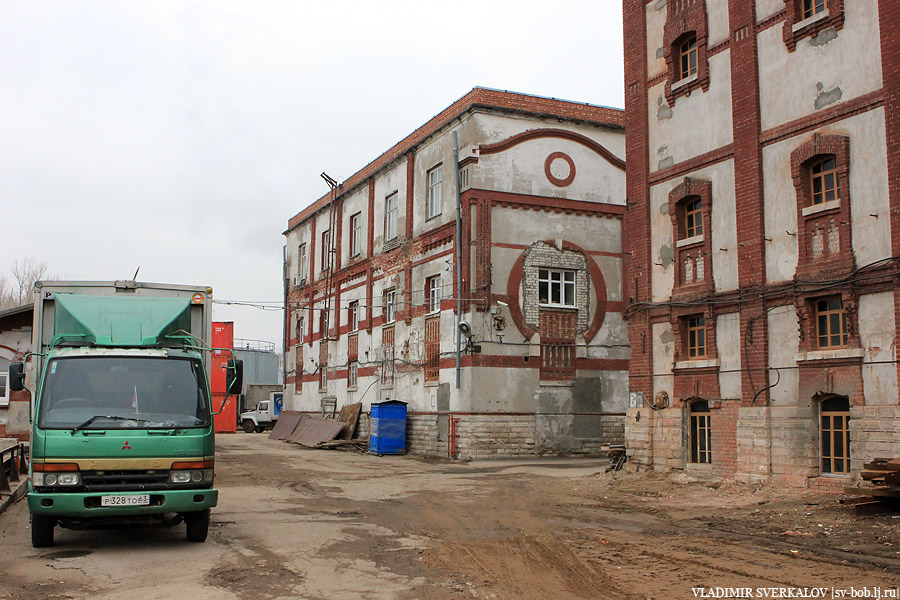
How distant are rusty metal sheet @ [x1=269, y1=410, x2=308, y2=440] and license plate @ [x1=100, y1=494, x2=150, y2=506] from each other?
27.8 metres

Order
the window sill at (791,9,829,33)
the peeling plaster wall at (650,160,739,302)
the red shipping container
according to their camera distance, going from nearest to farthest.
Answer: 1. the window sill at (791,9,829,33)
2. the peeling plaster wall at (650,160,739,302)
3. the red shipping container

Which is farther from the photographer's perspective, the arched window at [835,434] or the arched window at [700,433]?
the arched window at [700,433]

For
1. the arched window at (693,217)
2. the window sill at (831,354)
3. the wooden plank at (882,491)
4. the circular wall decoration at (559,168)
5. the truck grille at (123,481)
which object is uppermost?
the circular wall decoration at (559,168)

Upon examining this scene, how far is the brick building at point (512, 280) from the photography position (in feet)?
85.9

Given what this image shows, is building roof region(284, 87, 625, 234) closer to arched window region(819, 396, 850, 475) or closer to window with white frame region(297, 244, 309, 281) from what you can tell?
window with white frame region(297, 244, 309, 281)

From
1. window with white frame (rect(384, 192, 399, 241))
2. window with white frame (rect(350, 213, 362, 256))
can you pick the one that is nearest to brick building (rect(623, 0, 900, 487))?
window with white frame (rect(384, 192, 399, 241))

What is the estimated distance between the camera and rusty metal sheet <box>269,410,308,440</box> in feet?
123

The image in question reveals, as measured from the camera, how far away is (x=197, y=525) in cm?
1027

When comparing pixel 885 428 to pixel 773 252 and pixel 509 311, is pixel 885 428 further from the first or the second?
pixel 509 311

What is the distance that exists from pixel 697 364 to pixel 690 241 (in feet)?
8.51

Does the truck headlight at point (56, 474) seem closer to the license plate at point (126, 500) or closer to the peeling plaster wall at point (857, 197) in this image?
the license plate at point (126, 500)

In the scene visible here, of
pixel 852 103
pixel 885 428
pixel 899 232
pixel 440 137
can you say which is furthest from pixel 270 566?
pixel 440 137

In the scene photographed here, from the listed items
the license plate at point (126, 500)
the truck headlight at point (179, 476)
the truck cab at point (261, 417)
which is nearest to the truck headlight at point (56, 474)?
the license plate at point (126, 500)

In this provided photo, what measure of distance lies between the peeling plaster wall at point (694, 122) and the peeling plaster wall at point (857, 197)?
65.5 inches
